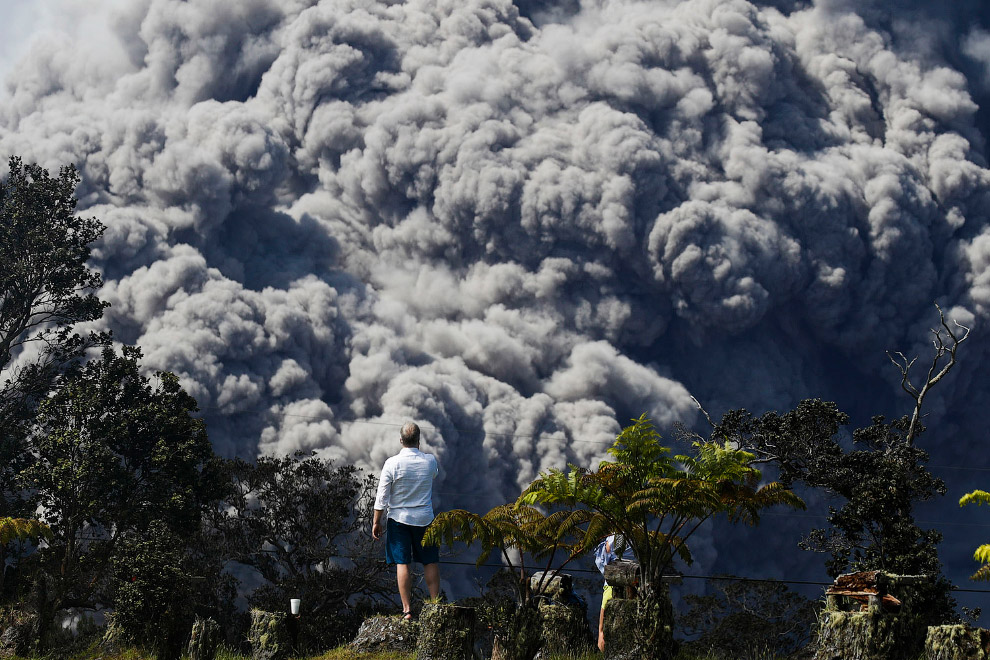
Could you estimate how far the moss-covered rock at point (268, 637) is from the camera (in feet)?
31.6

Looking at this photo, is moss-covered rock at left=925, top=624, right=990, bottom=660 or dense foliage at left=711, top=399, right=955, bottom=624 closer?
moss-covered rock at left=925, top=624, right=990, bottom=660

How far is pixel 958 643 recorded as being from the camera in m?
7.42

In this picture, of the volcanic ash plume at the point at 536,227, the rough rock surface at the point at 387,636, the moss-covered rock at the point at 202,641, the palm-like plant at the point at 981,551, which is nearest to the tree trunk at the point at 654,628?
the rough rock surface at the point at 387,636

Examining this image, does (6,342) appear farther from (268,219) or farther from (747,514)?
(268,219)

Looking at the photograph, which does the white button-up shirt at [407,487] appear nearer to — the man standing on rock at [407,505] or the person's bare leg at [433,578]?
the man standing on rock at [407,505]

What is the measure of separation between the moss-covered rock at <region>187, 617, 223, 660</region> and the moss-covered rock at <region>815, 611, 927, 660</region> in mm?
5731

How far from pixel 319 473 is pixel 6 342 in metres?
8.05

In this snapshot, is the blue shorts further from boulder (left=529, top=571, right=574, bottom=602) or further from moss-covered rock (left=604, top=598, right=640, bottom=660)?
moss-covered rock (left=604, top=598, right=640, bottom=660)

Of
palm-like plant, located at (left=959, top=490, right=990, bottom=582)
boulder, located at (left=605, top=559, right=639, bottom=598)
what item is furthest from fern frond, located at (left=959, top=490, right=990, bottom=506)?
boulder, located at (left=605, top=559, right=639, bottom=598)

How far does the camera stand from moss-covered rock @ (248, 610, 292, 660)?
9.62 meters

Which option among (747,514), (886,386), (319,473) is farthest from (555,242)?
(747,514)

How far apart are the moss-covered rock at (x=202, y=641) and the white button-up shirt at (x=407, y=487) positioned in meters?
2.19

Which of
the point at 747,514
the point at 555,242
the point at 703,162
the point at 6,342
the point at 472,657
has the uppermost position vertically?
the point at 703,162

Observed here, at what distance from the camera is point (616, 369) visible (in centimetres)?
8069
